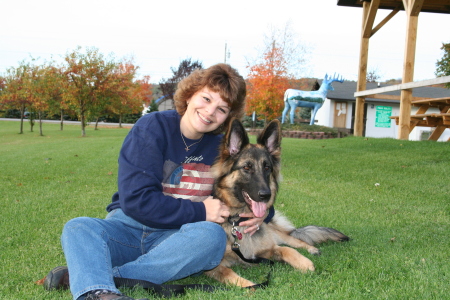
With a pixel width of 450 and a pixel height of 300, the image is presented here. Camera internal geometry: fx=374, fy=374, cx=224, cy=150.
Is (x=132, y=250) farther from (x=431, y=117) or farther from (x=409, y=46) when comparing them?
(x=431, y=117)

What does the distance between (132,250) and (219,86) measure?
4.83 feet

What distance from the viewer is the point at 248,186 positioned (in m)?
3.11

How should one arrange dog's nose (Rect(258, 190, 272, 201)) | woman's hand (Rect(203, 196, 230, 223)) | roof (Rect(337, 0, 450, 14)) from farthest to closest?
roof (Rect(337, 0, 450, 14)) < dog's nose (Rect(258, 190, 272, 201)) < woman's hand (Rect(203, 196, 230, 223))

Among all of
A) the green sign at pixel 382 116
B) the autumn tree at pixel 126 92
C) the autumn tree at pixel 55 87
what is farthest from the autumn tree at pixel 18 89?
the green sign at pixel 382 116

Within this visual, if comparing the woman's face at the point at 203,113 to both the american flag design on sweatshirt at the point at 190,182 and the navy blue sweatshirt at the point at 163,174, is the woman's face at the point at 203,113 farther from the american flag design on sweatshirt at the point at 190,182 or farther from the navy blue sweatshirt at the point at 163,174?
the american flag design on sweatshirt at the point at 190,182

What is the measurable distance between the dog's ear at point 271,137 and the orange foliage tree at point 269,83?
24.6 meters

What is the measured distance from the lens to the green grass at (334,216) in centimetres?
268

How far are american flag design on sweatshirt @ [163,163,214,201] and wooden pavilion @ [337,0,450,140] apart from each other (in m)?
7.42

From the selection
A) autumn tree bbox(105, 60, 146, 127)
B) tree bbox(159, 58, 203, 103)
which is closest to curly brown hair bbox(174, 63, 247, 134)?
autumn tree bbox(105, 60, 146, 127)

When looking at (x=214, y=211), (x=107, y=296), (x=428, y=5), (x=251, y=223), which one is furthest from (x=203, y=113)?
(x=428, y=5)

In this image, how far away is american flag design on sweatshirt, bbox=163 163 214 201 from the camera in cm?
303

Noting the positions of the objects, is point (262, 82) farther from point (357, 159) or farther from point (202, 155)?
point (202, 155)

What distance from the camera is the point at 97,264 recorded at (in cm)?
235

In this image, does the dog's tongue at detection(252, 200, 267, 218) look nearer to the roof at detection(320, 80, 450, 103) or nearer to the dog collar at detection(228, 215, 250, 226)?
the dog collar at detection(228, 215, 250, 226)
